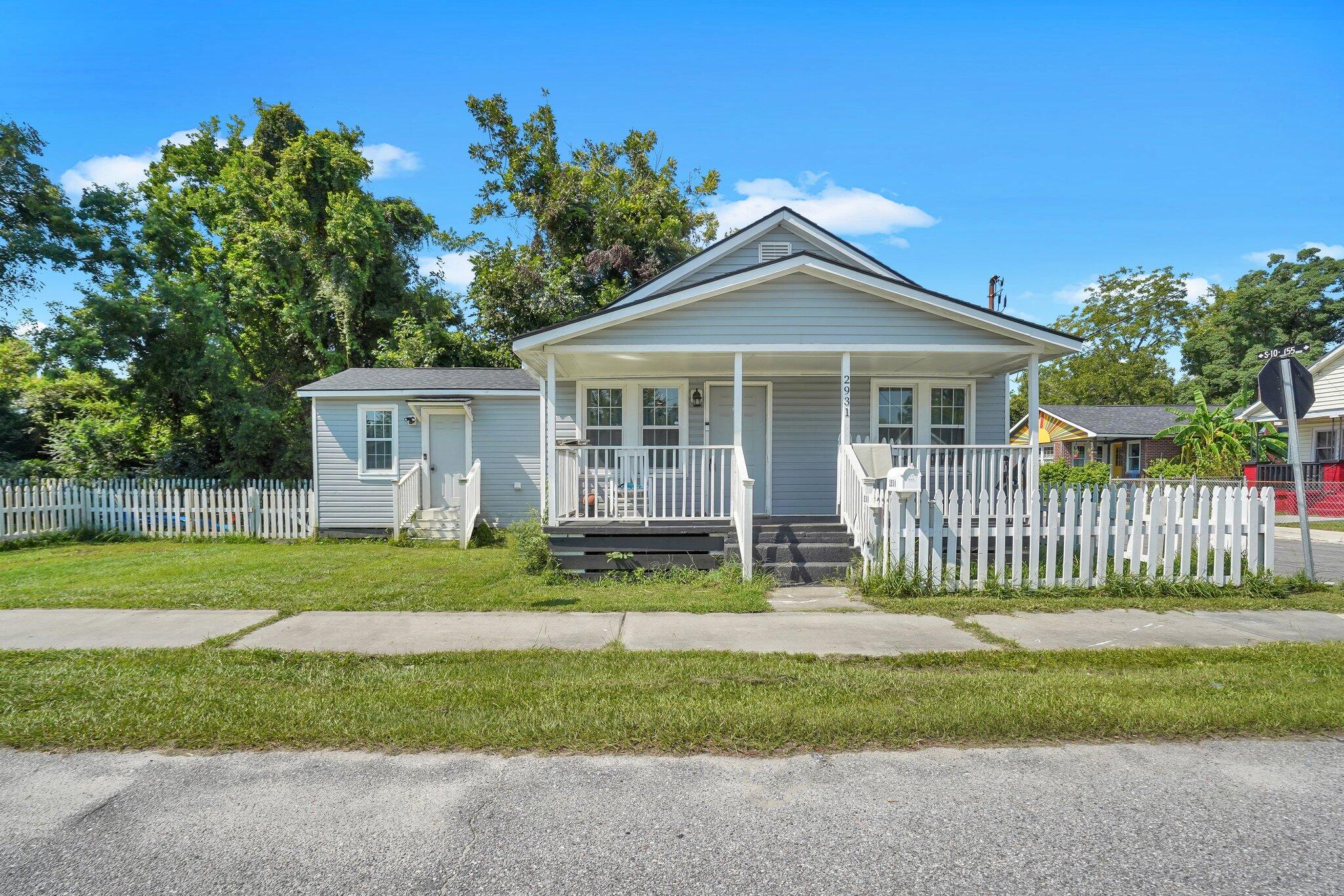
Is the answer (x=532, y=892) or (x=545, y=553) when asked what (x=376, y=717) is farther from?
(x=545, y=553)

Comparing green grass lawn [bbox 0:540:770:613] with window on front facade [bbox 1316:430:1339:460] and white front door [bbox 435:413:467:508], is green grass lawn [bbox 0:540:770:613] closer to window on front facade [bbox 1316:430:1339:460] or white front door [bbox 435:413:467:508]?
white front door [bbox 435:413:467:508]

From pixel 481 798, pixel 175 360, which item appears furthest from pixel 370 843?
pixel 175 360

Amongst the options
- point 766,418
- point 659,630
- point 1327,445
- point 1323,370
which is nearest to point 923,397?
point 766,418

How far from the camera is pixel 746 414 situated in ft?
39.8

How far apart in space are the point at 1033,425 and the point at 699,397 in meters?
5.22

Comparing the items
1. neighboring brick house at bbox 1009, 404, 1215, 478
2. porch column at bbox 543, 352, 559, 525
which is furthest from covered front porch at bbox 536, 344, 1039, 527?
neighboring brick house at bbox 1009, 404, 1215, 478

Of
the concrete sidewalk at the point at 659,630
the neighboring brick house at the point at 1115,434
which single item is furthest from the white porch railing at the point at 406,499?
the neighboring brick house at the point at 1115,434

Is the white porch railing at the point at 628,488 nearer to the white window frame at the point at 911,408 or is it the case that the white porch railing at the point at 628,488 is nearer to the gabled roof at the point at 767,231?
the white window frame at the point at 911,408

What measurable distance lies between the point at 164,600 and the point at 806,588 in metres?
7.18

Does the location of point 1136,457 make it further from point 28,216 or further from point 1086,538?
point 28,216

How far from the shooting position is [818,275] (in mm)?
9516

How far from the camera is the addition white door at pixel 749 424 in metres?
12.0

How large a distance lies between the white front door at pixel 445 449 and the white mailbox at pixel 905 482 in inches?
388

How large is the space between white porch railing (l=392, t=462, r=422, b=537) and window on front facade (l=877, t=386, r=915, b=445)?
9269 millimetres
